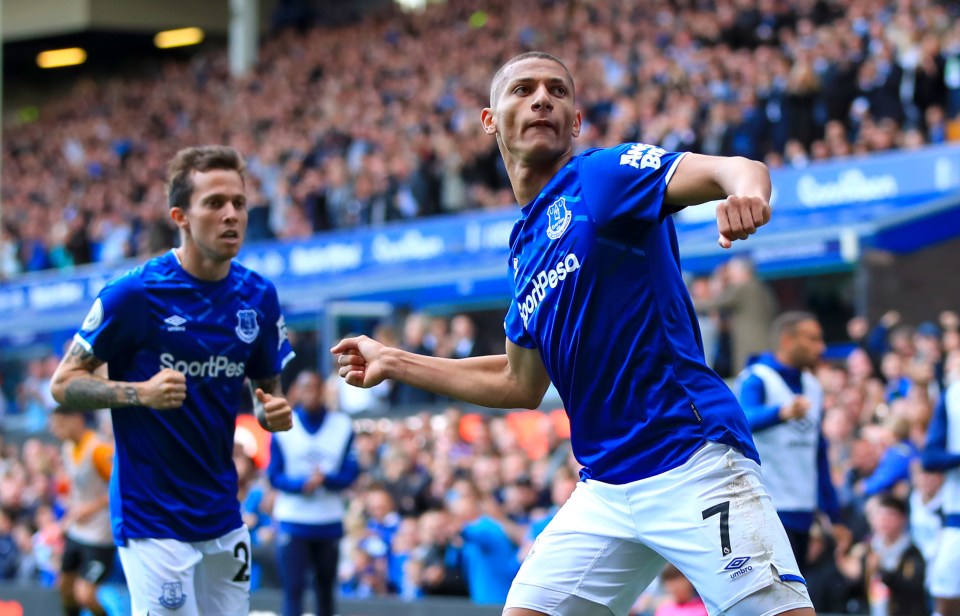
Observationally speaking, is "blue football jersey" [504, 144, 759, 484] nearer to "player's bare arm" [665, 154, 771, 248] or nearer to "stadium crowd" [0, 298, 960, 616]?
"player's bare arm" [665, 154, 771, 248]

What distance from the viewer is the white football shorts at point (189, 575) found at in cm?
591

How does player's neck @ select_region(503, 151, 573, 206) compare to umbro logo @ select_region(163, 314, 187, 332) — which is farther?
umbro logo @ select_region(163, 314, 187, 332)

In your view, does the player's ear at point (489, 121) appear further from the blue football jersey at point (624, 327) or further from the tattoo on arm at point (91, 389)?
the tattoo on arm at point (91, 389)

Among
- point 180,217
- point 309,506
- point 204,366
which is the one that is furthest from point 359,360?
point 309,506

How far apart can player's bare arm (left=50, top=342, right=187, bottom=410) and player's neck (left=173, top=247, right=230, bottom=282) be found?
0.56 meters

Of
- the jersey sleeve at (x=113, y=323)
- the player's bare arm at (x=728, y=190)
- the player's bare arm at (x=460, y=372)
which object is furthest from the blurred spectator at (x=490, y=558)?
the player's bare arm at (x=728, y=190)

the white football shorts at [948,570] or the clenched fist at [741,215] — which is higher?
the clenched fist at [741,215]

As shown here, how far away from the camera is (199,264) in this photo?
20.5 ft

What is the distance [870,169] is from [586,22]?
8.61 m

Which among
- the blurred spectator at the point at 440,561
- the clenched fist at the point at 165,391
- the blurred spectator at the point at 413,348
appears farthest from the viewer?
the blurred spectator at the point at 413,348

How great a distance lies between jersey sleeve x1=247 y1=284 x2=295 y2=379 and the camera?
636 centimetres

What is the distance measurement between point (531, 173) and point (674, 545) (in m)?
1.30

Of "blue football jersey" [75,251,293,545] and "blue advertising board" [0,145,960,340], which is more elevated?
"blue advertising board" [0,145,960,340]

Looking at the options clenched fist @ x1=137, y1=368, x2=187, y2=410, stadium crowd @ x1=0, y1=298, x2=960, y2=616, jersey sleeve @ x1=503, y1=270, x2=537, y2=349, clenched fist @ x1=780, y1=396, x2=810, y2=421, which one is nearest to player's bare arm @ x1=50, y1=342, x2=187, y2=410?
clenched fist @ x1=137, y1=368, x2=187, y2=410
